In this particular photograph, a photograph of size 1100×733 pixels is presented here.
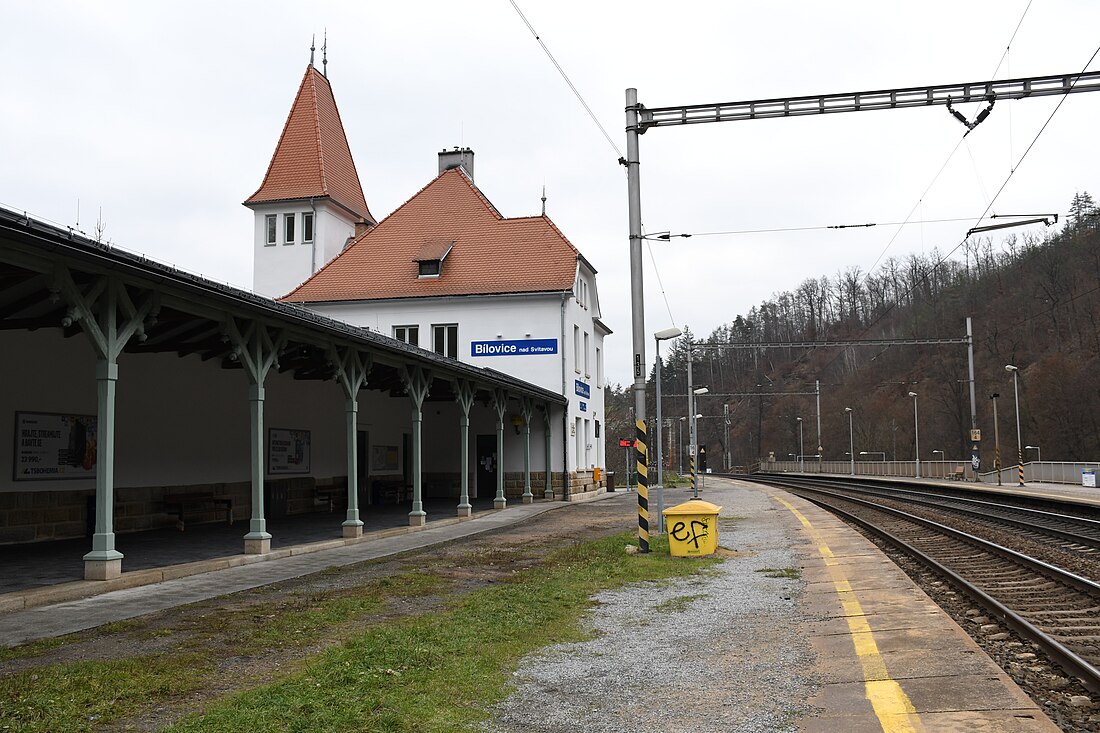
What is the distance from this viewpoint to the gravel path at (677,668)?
193 inches

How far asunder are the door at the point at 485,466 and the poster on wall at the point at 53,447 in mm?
17966

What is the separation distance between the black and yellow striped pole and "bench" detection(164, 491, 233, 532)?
8.01 m

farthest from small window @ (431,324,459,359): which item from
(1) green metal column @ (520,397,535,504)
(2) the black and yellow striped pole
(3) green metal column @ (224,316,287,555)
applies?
(3) green metal column @ (224,316,287,555)

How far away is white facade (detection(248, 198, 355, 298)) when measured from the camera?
37.8m

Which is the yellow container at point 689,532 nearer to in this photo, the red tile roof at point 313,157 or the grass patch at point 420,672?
the grass patch at point 420,672

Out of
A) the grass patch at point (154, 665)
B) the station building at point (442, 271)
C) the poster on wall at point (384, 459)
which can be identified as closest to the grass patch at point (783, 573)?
the grass patch at point (154, 665)

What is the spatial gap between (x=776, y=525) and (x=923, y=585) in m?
8.63

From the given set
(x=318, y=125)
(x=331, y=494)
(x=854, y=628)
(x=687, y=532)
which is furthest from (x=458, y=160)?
(x=854, y=628)

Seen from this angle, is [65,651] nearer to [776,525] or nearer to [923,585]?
[923,585]

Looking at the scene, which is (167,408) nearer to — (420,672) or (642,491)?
(642,491)

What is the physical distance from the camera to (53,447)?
14.0 meters

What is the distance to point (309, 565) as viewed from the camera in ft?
40.3

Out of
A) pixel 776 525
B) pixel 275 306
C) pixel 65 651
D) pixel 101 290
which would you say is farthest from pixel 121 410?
pixel 776 525

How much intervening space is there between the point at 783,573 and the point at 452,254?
25988 mm
